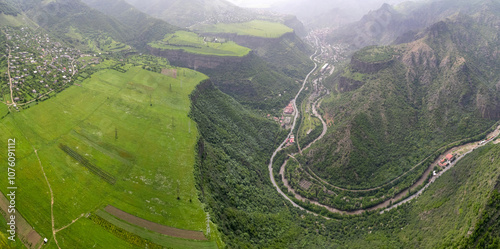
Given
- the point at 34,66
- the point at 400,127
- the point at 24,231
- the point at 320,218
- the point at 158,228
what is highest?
the point at 400,127

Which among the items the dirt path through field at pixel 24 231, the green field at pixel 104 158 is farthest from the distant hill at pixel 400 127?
the dirt path through field at pixel 24 231

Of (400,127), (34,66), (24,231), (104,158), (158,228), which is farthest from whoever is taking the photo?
(400,127)

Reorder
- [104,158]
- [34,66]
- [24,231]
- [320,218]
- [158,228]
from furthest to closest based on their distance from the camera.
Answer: [34,66] < [320,218] < [104,158] < [158,228] < [24,231]

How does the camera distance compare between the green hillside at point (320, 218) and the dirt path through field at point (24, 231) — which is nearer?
the dirt path through field at point (24, 231)

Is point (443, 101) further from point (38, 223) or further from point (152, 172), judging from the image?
point (38, 223)

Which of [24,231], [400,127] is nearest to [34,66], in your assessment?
[24,231]

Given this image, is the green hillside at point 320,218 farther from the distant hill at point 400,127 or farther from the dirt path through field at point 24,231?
the dirt path through field at point 24,231

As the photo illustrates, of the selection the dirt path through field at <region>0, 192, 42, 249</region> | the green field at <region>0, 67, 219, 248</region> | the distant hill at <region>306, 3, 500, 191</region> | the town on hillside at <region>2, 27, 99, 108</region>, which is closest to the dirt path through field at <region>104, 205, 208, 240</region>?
the green field at <region>0, 67, 219, 248</region>

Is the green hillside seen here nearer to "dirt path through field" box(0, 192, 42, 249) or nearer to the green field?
the green field

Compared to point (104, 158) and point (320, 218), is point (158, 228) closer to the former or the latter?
point (104, 158)
